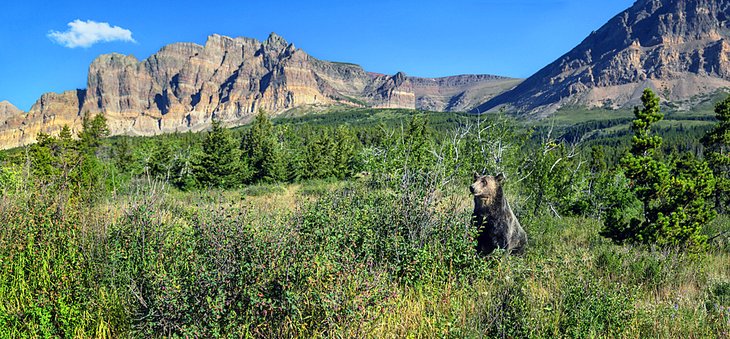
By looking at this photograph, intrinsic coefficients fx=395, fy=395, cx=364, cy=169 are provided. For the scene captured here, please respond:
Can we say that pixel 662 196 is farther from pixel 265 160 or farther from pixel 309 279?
pixel 265 160

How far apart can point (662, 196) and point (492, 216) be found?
4.06 metres

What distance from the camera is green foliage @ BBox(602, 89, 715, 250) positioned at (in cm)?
739

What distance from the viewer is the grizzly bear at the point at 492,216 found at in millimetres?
6168

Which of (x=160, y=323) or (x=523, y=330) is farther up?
(x=160, y=323)

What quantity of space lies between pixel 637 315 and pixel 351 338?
114 inches

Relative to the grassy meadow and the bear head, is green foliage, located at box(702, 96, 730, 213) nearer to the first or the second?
the grassy meadow

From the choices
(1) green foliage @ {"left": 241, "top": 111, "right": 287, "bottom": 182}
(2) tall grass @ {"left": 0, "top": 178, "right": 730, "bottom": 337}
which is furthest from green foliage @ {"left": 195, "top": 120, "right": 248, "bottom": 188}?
(2) tall grass @ {"left": 0, "top": 178, "right": 730, "bottom": 337}

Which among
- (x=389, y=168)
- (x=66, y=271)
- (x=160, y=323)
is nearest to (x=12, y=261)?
(x=66, y=271)

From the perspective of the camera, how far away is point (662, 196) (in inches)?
303

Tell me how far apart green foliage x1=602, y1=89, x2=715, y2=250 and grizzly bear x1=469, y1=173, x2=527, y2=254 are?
329cm

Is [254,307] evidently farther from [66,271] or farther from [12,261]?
[12,261]

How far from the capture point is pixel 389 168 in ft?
43.1

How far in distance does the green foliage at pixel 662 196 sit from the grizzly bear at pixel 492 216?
10.8 feet

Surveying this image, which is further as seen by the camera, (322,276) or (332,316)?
(322,276)
